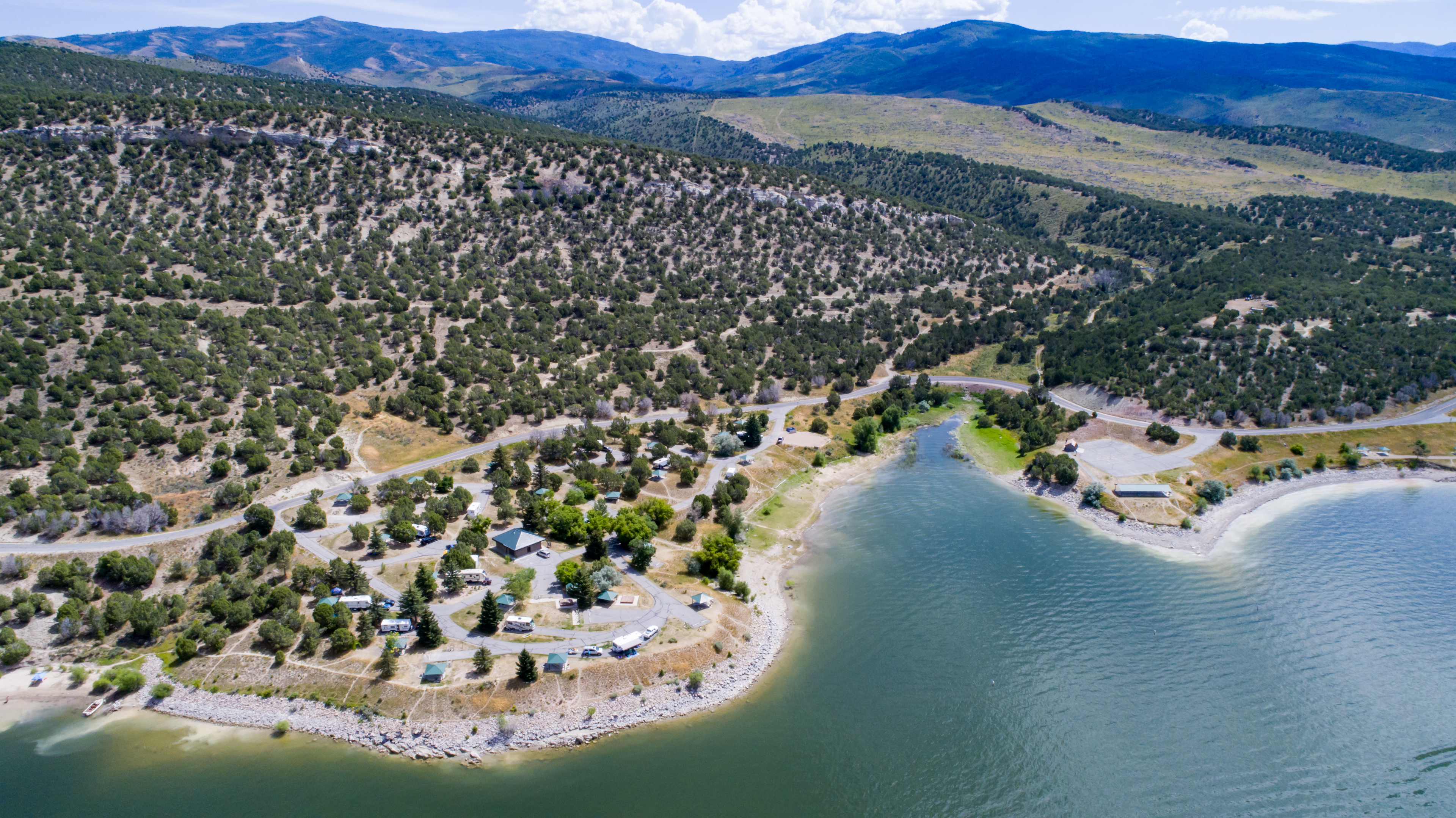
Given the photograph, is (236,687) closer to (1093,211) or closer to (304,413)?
(304,413)

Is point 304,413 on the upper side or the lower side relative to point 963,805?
upper

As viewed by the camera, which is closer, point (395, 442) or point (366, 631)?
point (366, 631)

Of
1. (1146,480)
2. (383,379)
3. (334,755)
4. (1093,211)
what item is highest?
(1093,211)

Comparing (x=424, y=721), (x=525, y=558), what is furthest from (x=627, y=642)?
(x=525, y=558)

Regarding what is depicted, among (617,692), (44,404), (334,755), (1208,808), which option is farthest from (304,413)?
(1208,808)

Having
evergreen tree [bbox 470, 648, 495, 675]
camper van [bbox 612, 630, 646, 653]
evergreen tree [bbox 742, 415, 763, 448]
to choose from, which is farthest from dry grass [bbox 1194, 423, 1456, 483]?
evergreen tree [bbox 470, 648, 495, 675]

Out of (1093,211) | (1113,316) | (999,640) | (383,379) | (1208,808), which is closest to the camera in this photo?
(1208,808)

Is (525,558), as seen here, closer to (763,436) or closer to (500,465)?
(500,465)
